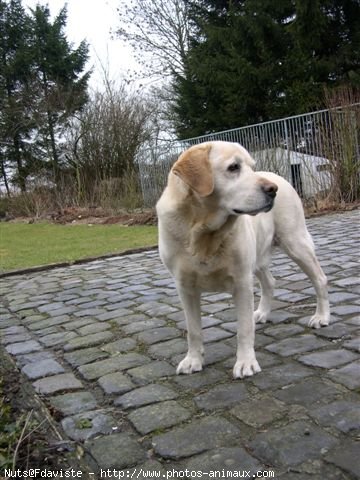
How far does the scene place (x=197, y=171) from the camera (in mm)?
2717

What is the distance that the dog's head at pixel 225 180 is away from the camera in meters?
2.71

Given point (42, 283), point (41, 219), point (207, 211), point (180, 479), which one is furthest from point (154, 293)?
point (41, 219)

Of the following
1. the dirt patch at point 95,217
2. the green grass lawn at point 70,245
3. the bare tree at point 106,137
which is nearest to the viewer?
the green grass lawn at point 70,245

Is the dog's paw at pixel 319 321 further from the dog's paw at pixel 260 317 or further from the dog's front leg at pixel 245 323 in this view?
the dog's front leg at pixel 245 323

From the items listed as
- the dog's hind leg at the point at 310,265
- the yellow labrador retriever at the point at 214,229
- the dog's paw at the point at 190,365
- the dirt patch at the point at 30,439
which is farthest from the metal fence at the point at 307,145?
the dirt patch at the point at 30,439

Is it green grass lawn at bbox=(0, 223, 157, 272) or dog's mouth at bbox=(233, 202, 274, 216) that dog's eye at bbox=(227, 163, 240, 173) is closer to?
dog's mouth at bbox=(233, 202, 274, 216)

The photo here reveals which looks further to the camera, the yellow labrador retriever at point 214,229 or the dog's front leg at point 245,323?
the dog's front leg at point 245,323

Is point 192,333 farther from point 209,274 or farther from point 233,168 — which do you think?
point 233,168

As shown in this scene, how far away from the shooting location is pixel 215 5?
22625 millimetres

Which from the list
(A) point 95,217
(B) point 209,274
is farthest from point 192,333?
(A) point 95,217

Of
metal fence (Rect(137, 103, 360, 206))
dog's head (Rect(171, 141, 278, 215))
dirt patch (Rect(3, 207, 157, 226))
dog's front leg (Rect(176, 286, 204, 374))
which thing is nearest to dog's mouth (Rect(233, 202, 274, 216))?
dog's head (Rect(171, 141, 278, 215))

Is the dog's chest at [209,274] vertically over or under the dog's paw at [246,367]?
over

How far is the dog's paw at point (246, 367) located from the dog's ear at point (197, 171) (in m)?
1.00

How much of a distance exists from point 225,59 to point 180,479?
20.3 m
